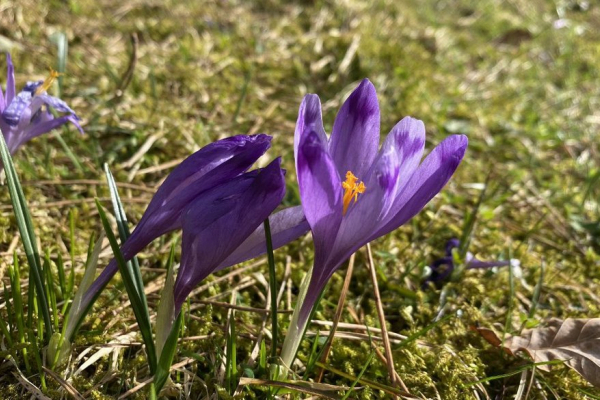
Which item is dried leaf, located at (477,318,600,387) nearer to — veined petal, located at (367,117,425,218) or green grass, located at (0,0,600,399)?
green grass, located at (0,0,600,399)

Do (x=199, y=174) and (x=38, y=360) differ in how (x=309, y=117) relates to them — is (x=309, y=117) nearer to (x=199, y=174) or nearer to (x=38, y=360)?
(x=199, y=174)

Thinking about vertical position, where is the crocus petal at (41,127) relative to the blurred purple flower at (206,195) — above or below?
above

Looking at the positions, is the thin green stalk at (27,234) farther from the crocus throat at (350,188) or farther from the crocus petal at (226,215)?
the crocus throat at (350,188)

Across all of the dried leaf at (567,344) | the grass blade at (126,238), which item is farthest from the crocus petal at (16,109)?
the dried leaf at (567,344)

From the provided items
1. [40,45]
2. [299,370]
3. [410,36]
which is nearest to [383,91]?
[410,36]

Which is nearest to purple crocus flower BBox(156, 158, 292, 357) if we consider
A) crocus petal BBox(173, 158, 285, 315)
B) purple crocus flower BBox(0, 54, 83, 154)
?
crocus petal BBox(173, 158, 285, 315)

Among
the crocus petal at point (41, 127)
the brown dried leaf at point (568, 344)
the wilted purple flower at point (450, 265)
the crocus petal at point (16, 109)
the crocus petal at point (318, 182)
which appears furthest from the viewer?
the wilted purple flower at point (450, 265)
